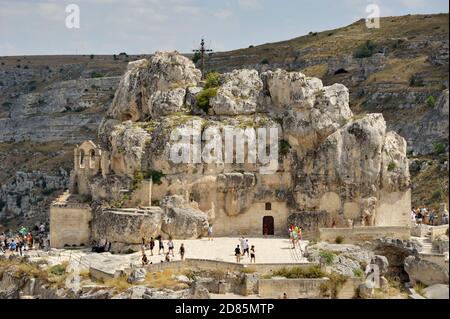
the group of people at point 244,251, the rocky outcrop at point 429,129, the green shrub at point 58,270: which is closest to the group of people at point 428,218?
the group of people at point 244,251

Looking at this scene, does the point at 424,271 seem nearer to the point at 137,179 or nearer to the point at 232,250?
Answer: the point at 232,250

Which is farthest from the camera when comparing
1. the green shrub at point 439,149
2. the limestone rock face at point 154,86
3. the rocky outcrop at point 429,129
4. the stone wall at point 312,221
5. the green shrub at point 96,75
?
the green shrub at point 96,75

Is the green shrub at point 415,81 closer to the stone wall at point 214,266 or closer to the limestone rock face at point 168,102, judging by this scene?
the limestone rock face at point 168,102

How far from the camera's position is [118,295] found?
41500mm

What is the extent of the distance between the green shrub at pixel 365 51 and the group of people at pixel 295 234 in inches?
2428

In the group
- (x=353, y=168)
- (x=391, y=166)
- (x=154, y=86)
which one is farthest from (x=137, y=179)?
(x=391, y=166)

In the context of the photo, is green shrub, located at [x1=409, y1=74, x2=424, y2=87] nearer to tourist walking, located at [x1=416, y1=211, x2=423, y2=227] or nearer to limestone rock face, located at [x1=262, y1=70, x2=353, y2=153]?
tourist walking, located at [x1=416, y1=211, x2=423, y2=227]

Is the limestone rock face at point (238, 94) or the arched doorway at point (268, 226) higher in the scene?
the limestone rock face at point (238, 94)

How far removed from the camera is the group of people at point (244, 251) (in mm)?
45331

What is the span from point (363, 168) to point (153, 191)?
1195 cm

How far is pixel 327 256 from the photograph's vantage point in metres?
44.9

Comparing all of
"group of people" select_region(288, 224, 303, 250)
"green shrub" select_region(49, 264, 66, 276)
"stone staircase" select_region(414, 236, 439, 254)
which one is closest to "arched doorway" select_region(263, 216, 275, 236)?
"group of people" select_region(288, 224, 303, 250)

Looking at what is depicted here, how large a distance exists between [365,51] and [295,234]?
65831 millimetres
